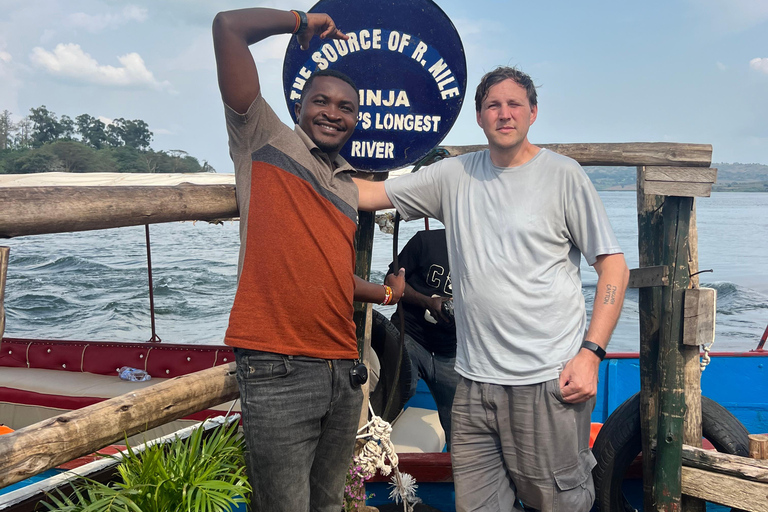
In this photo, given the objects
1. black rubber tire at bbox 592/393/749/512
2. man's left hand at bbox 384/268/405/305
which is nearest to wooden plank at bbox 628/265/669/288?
black rubber tire at bbox 592/393/749/512

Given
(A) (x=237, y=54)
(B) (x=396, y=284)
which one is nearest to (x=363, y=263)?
(B) (x=396, y=284)

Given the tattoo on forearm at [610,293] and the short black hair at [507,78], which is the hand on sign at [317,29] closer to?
the short black hair at [507,78]

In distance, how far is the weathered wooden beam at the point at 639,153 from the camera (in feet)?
10.5

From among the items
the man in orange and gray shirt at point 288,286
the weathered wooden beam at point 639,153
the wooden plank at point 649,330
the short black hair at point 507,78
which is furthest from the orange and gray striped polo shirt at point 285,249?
the wooden plank at point 649,330

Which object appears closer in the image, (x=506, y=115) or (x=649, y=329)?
(x=506, y=115)

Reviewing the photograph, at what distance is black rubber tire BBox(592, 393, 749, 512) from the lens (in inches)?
137

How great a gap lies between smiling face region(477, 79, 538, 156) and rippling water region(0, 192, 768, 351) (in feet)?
49.8

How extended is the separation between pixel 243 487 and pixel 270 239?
90 cm

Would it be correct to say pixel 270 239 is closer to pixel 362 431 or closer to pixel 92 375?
pixel 362 431

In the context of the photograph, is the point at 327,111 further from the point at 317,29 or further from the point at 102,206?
the point at 102,206

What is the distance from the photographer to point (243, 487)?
7.29 feet

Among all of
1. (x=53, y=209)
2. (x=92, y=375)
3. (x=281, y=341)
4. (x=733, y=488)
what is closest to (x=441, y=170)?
(x=281, y=341)

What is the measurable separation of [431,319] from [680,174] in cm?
184

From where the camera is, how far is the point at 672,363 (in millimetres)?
3334
